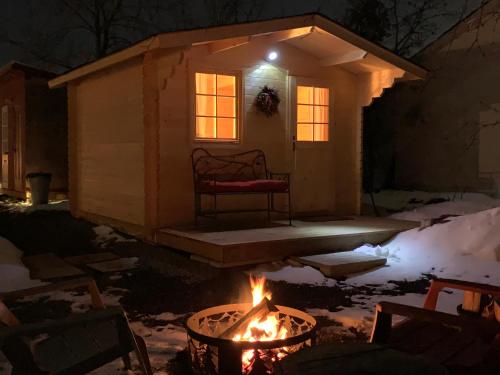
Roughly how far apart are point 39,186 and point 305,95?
21.6 ft

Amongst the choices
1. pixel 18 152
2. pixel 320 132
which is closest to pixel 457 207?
pixel 320 132

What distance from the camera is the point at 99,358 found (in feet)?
8.29

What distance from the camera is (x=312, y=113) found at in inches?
338

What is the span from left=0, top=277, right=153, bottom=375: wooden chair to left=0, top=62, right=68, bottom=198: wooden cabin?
35.3ft

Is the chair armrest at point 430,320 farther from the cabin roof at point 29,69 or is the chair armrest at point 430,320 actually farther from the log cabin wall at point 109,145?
the cabin roof at point 29,69

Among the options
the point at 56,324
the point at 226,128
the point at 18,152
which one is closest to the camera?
the point at 56,324

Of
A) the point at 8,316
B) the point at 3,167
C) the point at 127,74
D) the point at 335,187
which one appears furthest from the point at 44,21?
the point at 8,316

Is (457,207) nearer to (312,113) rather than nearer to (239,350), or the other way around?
(312,113)

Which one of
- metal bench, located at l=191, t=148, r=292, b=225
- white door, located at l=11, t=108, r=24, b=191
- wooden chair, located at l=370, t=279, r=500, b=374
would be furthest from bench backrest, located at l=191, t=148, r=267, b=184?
white door, located at l=11, t=108, r=24, b=191

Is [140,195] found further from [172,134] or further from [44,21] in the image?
[44,21]

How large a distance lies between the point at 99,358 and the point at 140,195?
16.6ft

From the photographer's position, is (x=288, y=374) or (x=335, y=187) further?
(x=335, y=187)

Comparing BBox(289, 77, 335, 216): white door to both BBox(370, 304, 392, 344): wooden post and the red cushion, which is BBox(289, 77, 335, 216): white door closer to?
the red cushion

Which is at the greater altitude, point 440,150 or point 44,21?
point 44,21
